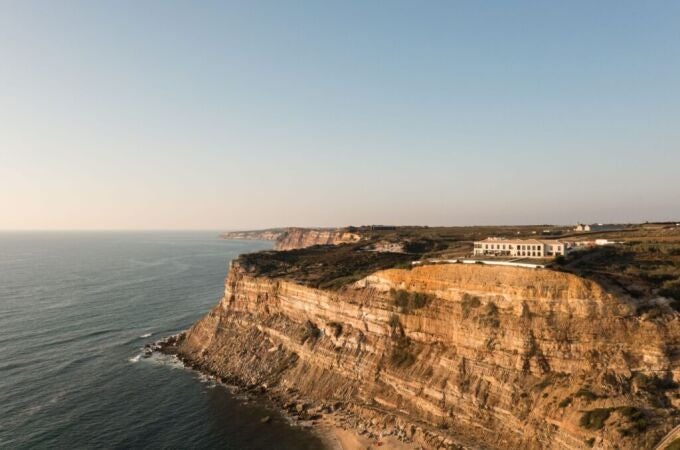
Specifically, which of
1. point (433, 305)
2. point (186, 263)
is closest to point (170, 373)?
point (433, 305)

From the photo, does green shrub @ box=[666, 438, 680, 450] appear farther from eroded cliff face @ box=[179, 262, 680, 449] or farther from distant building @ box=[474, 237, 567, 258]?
distant building @ box=[474, 237, 567, 258]

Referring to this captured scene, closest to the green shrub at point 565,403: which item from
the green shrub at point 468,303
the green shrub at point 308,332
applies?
the green shrub at point 468,303

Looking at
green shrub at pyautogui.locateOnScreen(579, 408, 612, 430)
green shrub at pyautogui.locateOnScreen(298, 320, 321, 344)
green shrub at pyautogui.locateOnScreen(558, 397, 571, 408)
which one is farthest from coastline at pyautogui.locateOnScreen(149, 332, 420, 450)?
green shrub at pyautogui.locateOnScreen(579, 408, 612, 430)

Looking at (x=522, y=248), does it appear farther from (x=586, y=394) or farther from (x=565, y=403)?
(x=565, y=403)

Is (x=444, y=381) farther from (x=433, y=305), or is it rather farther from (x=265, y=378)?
(x=265, y=378)

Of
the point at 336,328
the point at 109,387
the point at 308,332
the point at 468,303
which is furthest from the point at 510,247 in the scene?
the point at 109,387
